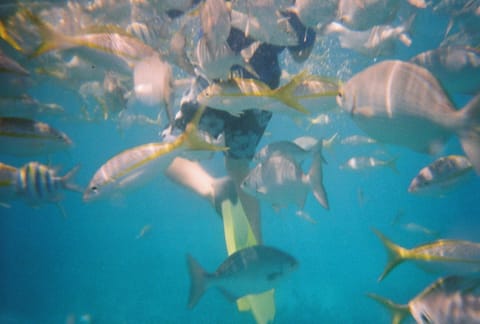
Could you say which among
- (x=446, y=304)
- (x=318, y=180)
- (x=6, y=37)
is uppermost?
(x=6, y=37)

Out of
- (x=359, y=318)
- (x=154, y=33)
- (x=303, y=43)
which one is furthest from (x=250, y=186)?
(x=359, y=318)

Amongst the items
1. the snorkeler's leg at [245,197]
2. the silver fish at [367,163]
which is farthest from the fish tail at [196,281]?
the silver fish at [367,163]

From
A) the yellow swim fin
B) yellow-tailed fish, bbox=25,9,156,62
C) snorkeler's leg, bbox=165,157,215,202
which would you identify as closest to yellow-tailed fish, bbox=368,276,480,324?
the yellow swim fin

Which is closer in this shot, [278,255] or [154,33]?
[278,255]

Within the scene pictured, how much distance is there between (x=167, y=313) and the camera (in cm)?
1991

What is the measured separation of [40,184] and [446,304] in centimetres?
510

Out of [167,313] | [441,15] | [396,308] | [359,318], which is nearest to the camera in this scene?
[396,308]

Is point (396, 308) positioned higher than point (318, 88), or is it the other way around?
point (318, 88)

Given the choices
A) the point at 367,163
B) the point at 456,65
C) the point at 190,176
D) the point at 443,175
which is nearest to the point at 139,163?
the point at 190,176

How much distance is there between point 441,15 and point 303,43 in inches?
402

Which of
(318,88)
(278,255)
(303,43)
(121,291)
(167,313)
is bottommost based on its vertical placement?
(121,291)

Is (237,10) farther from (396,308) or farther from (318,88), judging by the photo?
(396,308)

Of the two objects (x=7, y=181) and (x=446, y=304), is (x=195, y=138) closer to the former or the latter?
(x=446, y=304)

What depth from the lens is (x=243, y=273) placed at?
377 cm
